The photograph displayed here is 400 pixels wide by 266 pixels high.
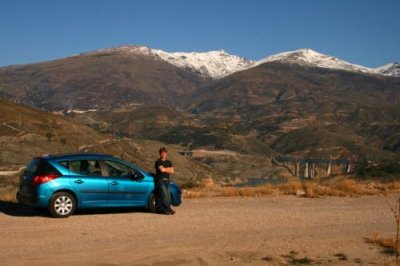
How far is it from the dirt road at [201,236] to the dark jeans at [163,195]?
296mm

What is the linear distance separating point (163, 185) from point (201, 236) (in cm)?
287

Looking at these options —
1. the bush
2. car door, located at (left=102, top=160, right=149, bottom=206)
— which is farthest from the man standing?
the bush

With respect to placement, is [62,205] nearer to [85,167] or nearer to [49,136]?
[85,167]

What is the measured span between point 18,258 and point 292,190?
11270 mm

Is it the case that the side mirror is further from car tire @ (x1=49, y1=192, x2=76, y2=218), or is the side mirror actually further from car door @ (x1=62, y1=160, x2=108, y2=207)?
car tire @ (x1=49, y1=192, x2=76, y2=218)

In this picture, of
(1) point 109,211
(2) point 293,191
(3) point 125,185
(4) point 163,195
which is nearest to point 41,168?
(3) point 125,185

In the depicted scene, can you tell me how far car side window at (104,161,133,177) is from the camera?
42.7 feet

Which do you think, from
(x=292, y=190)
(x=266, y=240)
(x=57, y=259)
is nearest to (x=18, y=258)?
(x=57, y=259)

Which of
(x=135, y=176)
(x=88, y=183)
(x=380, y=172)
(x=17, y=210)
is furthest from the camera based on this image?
(x=380, y=172)

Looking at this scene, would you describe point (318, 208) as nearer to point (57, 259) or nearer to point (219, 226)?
point (219, 226)

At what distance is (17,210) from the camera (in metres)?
13.3

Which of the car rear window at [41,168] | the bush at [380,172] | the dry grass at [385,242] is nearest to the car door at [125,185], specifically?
the car rear window at [41,168]

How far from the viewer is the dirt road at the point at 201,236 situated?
8867 mm

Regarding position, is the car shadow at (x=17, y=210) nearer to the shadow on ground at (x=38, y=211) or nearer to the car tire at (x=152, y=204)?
the shadow on ground at (x=38, y=211)
